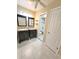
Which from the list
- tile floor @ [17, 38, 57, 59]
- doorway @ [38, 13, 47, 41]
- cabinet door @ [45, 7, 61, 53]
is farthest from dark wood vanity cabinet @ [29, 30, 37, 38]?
tile floor @ [17, 38, 57, 59]

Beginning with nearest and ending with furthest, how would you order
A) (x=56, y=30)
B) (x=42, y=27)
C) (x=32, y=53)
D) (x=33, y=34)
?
(x=32, y=53) → (x=56, y=30) → (x=42, y=27) → (x=33, y=34)

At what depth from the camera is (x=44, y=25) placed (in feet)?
14.5

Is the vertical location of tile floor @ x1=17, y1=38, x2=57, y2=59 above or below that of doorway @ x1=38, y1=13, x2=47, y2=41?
below

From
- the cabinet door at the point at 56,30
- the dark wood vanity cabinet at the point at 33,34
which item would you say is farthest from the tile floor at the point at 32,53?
the dark wood vanity cabinet at the point at 33,34

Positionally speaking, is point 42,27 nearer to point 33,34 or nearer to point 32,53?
point 33,34

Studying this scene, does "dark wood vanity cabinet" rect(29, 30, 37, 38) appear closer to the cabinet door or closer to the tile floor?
the cabinet door

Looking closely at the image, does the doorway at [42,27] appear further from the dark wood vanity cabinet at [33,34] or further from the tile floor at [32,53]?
the tile floor at [32,53]

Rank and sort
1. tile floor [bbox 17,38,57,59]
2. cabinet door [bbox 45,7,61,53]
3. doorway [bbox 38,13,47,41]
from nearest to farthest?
tile floor [bbox 17,38,57,59], cabinet door [bbox 45,7,61,53], doorway [bbox 38,13,47,41]

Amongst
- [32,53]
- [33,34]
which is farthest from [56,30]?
[33,34]
